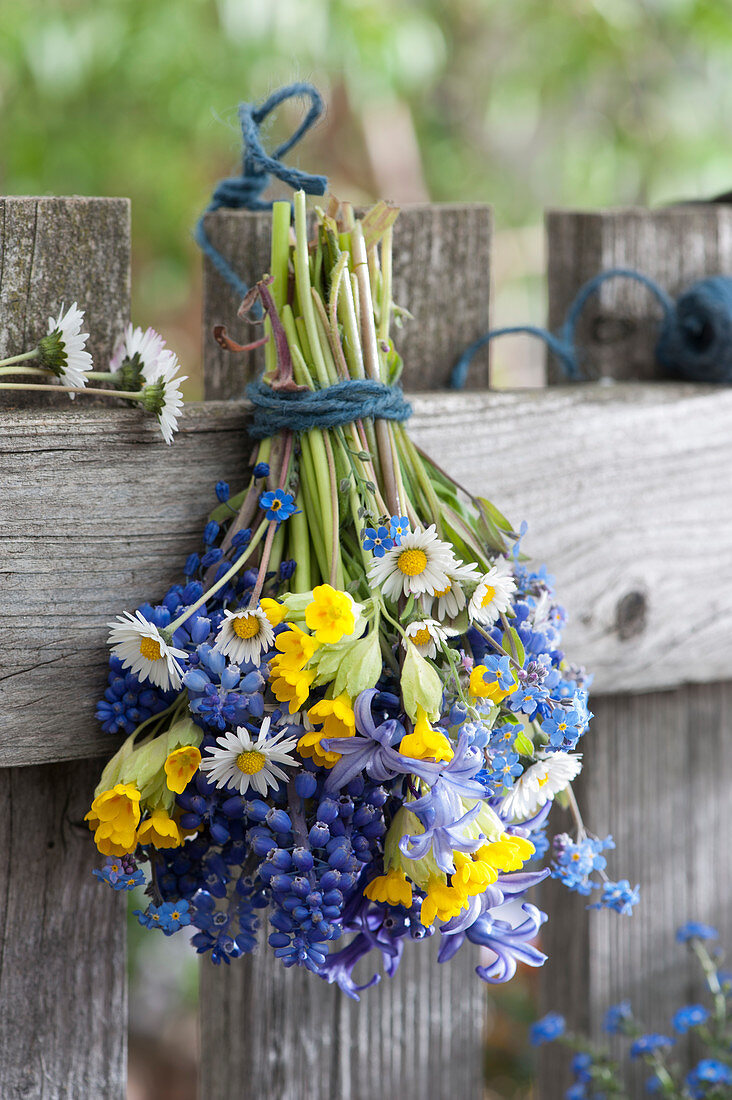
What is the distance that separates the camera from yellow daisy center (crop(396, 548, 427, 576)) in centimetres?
63

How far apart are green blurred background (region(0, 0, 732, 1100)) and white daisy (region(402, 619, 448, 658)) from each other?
1651 mm

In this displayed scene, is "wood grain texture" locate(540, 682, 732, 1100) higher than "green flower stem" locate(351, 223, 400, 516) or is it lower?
lower

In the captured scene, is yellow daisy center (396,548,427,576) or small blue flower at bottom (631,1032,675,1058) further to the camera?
small blue flower at bottom (631,1032,675,1058)

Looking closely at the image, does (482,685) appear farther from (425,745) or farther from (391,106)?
(391,106)

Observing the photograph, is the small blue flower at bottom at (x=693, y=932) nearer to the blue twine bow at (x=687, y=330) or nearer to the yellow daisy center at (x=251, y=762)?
the blue twine bow at (x=687, y=330)

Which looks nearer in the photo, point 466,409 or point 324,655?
point 324,655

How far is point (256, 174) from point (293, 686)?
18.6 inches

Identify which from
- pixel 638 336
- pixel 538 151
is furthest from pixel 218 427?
pixel 538 151

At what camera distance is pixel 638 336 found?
3.51 feet

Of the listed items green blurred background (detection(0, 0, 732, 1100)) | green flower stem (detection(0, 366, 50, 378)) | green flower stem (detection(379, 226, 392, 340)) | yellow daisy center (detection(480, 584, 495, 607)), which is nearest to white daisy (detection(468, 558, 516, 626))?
yellow daisy center (detection(480, 584, 495, 607))

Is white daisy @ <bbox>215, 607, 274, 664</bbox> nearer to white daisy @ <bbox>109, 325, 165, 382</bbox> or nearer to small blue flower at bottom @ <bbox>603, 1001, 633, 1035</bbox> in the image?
white daisy @ <bbox>109, 325, 165, 382</bbox>

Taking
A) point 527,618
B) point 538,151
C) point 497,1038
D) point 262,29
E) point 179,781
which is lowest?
point 497,1038

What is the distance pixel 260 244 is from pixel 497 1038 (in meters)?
2.29

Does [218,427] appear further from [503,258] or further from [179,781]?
[503,258]
